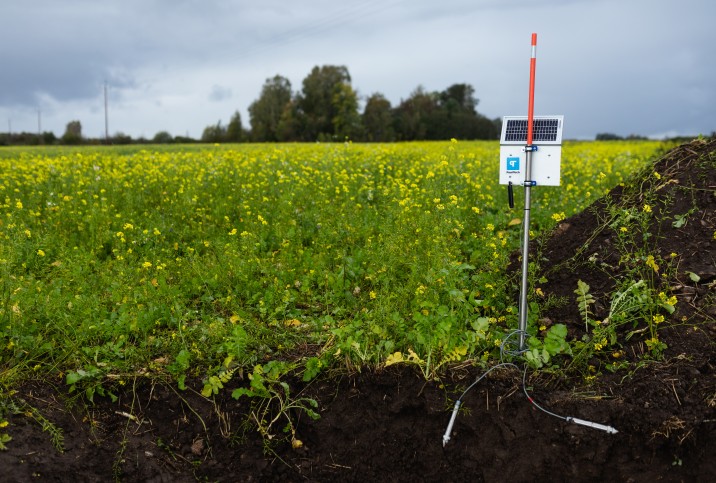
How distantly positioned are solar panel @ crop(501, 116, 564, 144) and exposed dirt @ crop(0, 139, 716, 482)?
175cm

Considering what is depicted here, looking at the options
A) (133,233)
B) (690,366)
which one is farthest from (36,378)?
(690,366)

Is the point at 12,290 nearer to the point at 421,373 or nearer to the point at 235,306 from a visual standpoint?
the point at 235,306

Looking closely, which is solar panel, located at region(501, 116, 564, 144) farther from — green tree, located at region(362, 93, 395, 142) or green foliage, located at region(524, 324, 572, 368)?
green tree, located at region(362, 93, 395, 142)

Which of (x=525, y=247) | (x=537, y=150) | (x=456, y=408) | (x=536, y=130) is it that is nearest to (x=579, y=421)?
(x=456, y=408)

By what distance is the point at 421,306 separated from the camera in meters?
5.38

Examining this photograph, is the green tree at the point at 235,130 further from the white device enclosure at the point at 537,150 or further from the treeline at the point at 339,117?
the white device enclosure at the point at 537,150

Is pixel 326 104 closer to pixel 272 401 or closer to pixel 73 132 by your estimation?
pixel 73 132

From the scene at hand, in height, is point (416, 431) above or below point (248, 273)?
below

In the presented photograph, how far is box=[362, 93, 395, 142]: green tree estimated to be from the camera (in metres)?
49.8

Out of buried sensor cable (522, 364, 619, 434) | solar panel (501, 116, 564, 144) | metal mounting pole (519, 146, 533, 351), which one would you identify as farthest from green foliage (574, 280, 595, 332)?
solar panel (501, 116, 564, 144)

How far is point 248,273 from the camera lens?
657 centimetres

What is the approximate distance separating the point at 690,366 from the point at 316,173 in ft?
24.5

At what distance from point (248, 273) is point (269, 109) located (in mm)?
50604

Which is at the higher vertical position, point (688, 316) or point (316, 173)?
point (316, 173)
